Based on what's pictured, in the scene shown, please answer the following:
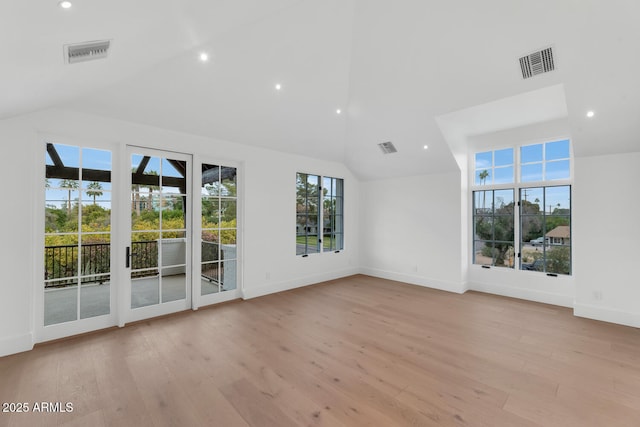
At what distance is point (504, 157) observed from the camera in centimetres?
525

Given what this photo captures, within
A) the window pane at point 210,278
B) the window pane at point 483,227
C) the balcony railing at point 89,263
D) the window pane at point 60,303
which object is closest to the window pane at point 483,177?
the window pane at point 483,227

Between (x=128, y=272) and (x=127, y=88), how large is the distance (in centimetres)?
226

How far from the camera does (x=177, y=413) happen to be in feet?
6.82

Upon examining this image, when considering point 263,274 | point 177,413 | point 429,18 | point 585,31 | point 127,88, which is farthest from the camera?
point 263,274

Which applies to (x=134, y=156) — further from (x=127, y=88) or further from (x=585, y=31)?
(x=585, y=31)

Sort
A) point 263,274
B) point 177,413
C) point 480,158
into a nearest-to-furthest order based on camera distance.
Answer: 1. point 177,413
2. point 263,274
3. point 480,158

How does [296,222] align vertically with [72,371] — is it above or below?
above

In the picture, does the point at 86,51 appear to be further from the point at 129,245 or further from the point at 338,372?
the point at 338,372

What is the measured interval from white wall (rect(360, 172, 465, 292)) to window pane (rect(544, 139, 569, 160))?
1409 millimetres

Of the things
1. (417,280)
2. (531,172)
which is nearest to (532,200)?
(531,172)

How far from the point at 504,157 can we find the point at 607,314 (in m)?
2.84

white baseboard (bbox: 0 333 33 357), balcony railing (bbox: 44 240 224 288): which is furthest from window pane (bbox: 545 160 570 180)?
white baseboard (bbox: 0 333 33 357)

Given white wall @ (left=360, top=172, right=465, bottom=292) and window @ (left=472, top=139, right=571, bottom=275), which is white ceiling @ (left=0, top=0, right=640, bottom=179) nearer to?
window @ (left=472, top=139, right=571, bottom=275)

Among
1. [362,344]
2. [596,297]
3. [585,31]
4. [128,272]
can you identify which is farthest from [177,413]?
[596,297]
